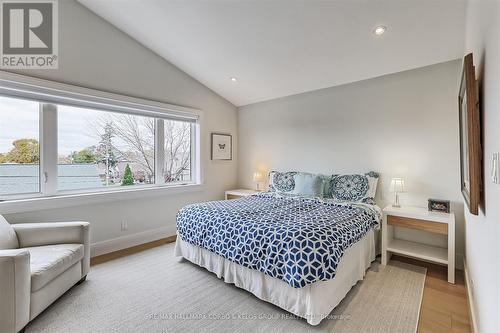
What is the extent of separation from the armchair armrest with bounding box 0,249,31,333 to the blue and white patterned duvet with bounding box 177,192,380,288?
1.33 m

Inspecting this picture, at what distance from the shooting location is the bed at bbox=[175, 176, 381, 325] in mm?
1737

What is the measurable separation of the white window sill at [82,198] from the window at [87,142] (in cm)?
14

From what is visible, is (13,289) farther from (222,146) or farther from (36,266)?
(222,146)

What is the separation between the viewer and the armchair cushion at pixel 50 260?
174 cm

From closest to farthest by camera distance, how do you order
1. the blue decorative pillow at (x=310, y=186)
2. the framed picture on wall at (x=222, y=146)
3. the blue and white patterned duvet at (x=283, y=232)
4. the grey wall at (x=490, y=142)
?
the grey wall at (x=490, y=142)
the blue and white patterned duvet at (x=283, y=232)
the blue decorative pillow at (x=310, y=186)
the framed picture on wall at (x=222, y=146)

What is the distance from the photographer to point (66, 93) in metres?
2.75

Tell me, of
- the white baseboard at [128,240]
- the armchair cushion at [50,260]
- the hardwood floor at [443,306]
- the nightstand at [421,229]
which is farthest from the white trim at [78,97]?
the hardwood floor at [443,306]

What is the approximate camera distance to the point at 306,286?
1767 mm

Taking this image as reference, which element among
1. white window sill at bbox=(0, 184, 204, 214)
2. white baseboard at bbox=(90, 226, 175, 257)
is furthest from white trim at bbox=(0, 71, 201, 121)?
white baseboard at bbox=(90, 226, 175, 257)

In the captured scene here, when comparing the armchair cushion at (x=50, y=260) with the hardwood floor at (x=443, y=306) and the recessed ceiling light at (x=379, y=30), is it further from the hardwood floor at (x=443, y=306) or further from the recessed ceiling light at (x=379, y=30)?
the recessed ceiling light at (x=379, y=30)

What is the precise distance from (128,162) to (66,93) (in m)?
1.18

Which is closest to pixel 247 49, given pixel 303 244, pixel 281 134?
pixel 281 134

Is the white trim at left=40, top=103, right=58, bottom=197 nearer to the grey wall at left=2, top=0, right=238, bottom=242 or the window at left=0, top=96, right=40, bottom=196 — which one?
the window at left=0, top=96, right=40, bottom=196

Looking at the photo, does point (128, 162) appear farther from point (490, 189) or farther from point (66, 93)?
point (490, 189)
